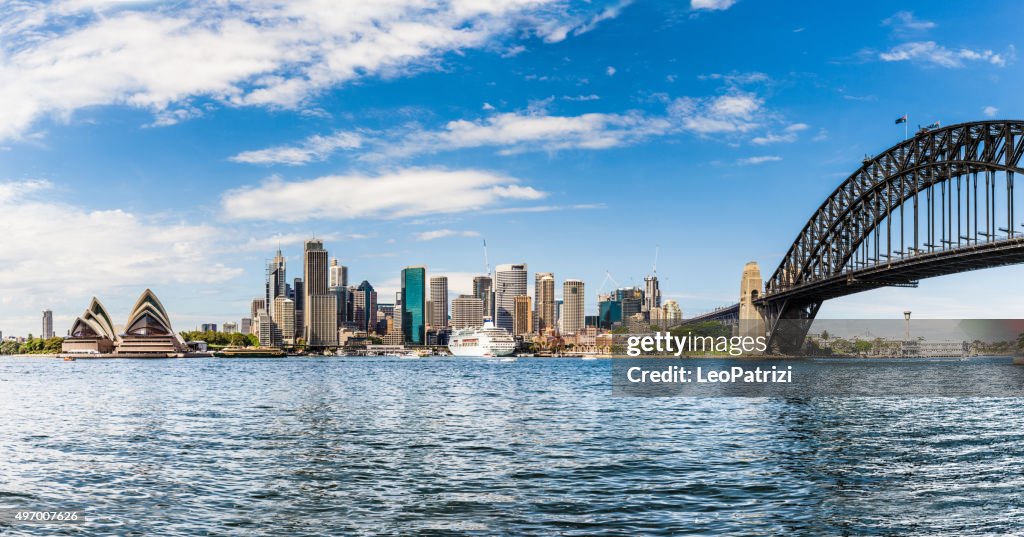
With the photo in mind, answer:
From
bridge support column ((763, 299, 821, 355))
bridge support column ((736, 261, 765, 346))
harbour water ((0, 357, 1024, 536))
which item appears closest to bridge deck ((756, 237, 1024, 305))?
bridge support column ((763, 299, 821, 355))

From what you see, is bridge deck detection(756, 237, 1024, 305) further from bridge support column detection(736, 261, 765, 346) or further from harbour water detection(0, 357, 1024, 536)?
harbour water detection(0, 357, 1024, 536)

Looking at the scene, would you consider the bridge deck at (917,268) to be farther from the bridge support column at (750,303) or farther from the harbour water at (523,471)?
the harbour water at (523,471)

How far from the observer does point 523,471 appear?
84.2 ft

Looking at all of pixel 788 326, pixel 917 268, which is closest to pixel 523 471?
pixel 917 268

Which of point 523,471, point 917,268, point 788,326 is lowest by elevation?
point 523,471

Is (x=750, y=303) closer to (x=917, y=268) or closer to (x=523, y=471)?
(x=917, y=268)

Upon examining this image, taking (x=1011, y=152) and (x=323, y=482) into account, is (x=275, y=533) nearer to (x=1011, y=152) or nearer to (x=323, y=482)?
(x=323, y=482)

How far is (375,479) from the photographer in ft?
80.8

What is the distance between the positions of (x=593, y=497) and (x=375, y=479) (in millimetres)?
6532

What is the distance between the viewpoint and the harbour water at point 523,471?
1930 centimetres

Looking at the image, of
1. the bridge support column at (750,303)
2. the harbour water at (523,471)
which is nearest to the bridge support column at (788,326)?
the bridge support column at (750,303)

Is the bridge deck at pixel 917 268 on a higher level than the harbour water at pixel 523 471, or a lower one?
higher

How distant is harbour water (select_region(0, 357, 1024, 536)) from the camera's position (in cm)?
1930

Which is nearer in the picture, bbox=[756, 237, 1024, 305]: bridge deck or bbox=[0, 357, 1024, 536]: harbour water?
bbox=[0, 357, 1024, 536]: harbour water
